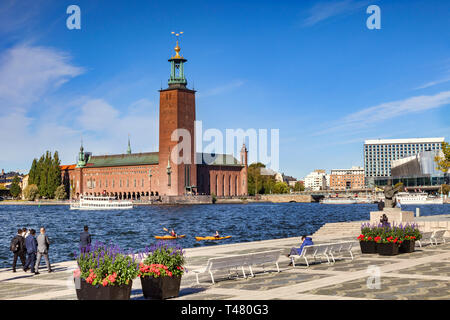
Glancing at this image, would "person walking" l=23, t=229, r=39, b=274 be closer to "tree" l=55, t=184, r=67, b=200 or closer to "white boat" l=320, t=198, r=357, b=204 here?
"tree" l=55, t=184, r=67, b=200

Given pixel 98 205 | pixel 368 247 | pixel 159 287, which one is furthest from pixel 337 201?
pixel 159 287

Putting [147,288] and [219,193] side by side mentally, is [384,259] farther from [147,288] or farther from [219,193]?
[219,193]

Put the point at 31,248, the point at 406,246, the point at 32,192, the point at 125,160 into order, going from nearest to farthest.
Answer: the point at 31,248 < the point at 406,246 < the point at 32,192 < the point at 125,160

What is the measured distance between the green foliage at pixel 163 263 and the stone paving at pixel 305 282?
674 mm

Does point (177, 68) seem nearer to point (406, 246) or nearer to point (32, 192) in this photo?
point (32, 192)

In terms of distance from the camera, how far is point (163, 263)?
13.2 metres

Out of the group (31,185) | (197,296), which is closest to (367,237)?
(197,296)

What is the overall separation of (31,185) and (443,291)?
551 feet

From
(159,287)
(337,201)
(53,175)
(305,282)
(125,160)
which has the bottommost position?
(305,282)

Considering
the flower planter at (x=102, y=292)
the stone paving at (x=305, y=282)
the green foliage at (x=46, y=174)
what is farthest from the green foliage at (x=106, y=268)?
the green foliage at (x=46, y=174)

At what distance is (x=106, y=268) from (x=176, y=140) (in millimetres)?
150562

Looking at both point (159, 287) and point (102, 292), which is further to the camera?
point (159, 287)

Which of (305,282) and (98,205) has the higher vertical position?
(98,205)

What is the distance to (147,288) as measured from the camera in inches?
519
